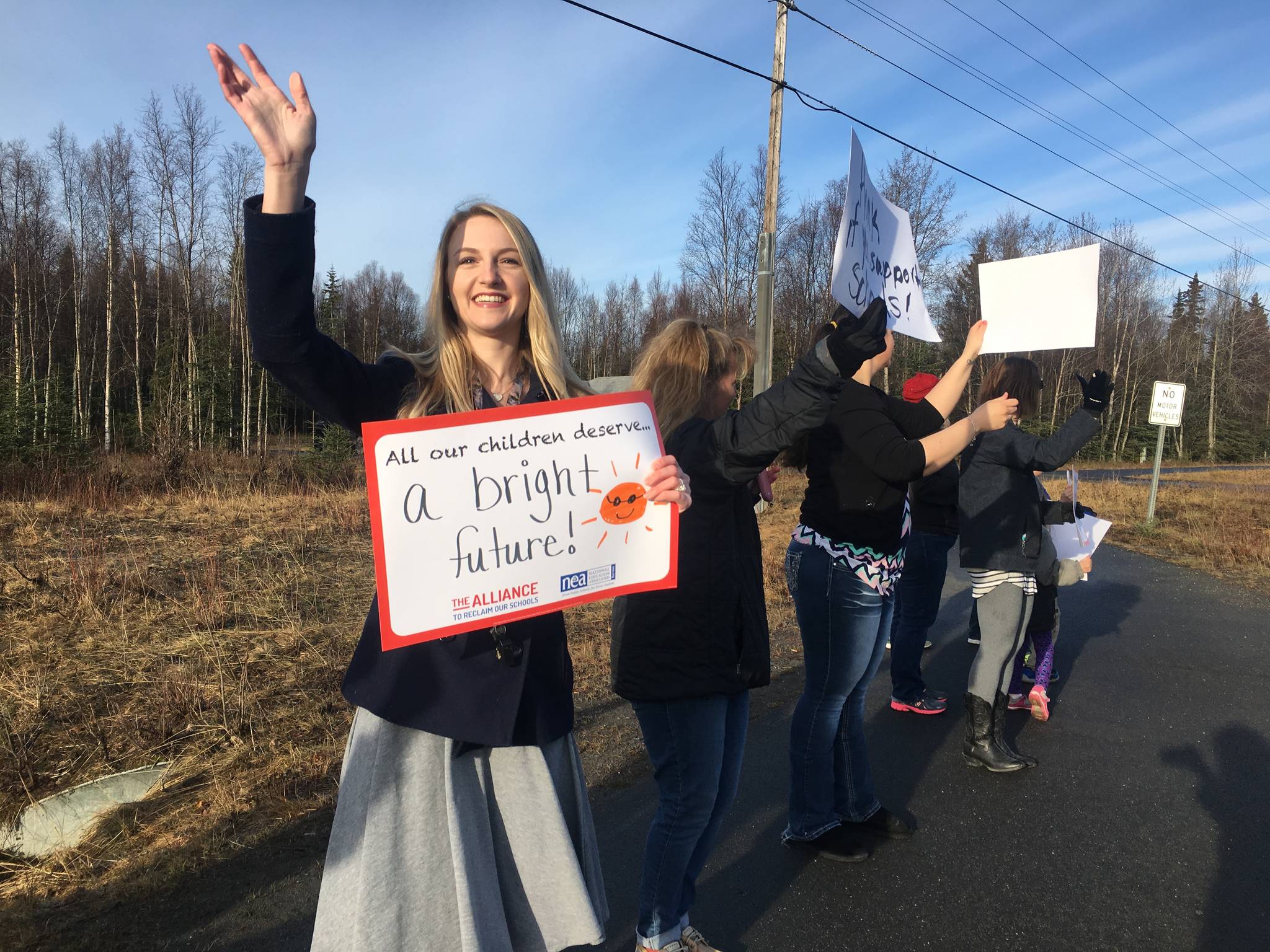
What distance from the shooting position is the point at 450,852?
5.45 ft

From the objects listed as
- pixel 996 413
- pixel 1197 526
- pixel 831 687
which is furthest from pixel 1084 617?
pixel 1197 526

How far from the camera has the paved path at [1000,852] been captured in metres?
2.58

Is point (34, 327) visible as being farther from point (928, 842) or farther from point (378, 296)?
point (928, 842)

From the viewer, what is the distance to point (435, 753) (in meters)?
1.65

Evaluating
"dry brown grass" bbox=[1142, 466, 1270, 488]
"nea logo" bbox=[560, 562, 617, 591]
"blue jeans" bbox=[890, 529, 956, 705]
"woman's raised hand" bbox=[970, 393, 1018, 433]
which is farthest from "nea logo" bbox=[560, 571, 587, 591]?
"dry brown grass" bbox=[1142, 466, 1270, 488]

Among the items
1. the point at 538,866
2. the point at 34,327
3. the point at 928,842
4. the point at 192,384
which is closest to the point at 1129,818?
the point at 928,842

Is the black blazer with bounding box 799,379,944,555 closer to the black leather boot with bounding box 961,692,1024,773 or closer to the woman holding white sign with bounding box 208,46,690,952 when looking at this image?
the woman holding white sign with bounding box 208,46,690,952

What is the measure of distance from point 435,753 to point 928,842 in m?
2.42

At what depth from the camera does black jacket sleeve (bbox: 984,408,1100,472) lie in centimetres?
353

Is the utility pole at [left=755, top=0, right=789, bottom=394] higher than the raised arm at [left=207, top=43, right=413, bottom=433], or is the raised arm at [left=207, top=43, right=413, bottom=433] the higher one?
the utility pole at [left=755, top=0, right=789, bottom=394]

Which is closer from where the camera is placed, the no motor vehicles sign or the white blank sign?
the white blank sign

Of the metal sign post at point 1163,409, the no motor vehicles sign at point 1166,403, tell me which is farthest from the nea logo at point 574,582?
the no motor vehicles sign at point 1166,403

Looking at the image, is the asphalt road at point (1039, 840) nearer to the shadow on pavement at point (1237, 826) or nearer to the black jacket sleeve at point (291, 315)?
the shadow on pavement at point (1237, 826)

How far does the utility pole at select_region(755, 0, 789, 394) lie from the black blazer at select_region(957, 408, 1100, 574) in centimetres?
804
